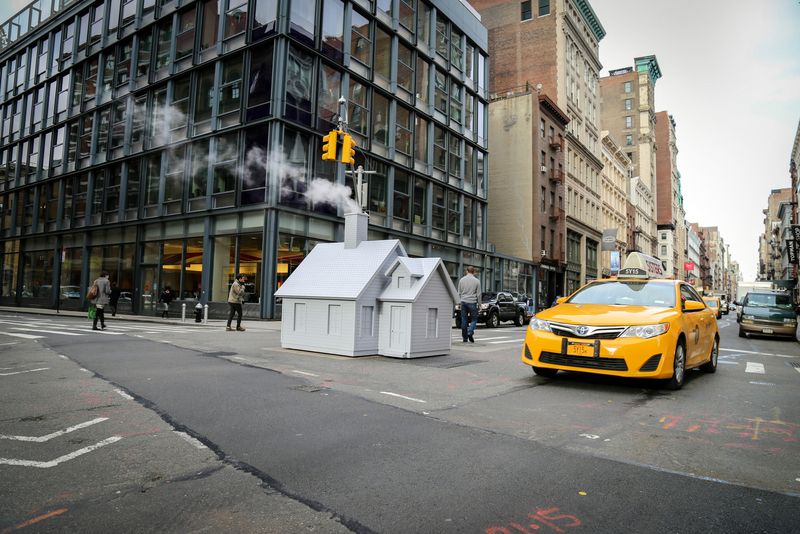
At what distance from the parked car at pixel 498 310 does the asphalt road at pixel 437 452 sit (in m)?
15.3

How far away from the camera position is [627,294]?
8.10 metres

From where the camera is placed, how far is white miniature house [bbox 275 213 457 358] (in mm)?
10367

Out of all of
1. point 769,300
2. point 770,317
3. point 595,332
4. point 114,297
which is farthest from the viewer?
point 114,297

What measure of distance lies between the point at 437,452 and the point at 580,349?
350 centimetres

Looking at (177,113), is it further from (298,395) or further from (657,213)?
(657,213)

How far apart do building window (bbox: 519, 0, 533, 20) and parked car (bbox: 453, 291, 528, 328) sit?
108ft

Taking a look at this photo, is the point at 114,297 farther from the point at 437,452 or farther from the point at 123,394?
the point at 437,452

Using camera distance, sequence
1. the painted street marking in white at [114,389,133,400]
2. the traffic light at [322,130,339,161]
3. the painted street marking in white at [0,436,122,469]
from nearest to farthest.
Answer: the painted street marking in white at [0,436,122,469]
the painted street marking in white at [114,389,133,400]
the traffic light at [322,130,339,161]

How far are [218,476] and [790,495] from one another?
357 cm

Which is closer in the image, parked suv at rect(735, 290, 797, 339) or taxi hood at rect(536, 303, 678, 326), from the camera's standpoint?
taxi hood at rect(536, 303, 678, 326)

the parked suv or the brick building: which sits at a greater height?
the brick building

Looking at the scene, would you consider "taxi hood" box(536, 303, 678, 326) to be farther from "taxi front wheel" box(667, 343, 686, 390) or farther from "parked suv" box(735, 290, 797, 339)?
"parked suv" box(735, 290, 797, 339)

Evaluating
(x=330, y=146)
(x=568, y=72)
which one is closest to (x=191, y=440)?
(x=330, y=146)

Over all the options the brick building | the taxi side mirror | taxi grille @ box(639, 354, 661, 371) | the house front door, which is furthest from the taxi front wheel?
the brick building
